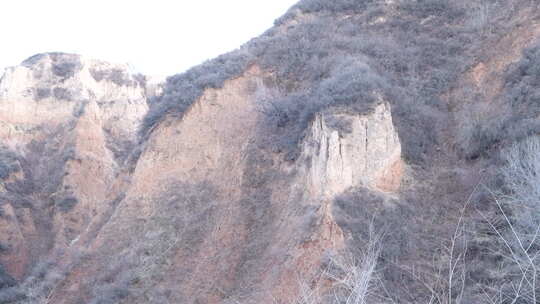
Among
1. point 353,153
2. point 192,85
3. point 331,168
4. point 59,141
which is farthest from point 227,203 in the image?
point 59,141

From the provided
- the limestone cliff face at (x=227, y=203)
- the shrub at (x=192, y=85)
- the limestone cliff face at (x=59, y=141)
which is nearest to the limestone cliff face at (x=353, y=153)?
the limestone cliff face at (x=227, y=203)

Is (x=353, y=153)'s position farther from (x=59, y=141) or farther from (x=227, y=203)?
(x=59, y=141)

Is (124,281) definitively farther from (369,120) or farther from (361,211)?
(369,120)

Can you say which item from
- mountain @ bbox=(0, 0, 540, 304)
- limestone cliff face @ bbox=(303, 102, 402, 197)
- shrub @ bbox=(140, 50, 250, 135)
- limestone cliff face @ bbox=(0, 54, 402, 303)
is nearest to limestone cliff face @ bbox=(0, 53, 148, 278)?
mountain @ bbox=(0, 0, 540, 304)

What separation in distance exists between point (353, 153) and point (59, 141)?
27701mm

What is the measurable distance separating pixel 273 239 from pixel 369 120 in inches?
160

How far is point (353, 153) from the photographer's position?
49.3 ft

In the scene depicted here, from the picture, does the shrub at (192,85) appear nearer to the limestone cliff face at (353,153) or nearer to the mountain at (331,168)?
the mountain at (331,168)

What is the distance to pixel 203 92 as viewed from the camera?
66.3 feet

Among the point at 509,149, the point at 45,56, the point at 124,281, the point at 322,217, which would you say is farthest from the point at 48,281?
the point at 45,56

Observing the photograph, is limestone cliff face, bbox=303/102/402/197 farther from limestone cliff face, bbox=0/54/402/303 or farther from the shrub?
the shrub

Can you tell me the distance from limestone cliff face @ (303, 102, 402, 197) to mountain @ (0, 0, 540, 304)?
0.04 meters

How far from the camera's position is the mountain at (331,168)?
1259 cm

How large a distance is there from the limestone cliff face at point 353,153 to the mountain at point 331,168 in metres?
0.04
